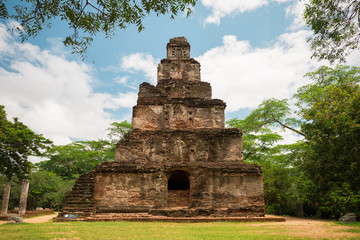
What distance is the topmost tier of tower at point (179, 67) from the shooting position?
20.7 m

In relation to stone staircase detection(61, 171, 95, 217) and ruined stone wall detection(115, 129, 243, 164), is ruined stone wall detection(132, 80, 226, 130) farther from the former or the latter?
stone staircase detection(61, 171, 95, 217)

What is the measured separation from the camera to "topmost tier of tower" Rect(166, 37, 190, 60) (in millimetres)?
21812

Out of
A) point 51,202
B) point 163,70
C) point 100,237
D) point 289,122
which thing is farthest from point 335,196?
point 51,202

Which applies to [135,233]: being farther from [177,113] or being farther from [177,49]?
[177,49]

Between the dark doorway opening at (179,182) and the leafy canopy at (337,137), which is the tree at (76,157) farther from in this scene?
the leafy canopy at (337,137)

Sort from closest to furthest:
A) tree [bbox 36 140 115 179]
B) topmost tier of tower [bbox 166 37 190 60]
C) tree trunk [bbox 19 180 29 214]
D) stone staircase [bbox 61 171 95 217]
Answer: stone staircase [bbox 61 171 95 217] → tree trunk [bbox 19 180 29 214] → topmost tier of tower [bbox 166 37 190 60] → tree [bbox 36 140 115 179]

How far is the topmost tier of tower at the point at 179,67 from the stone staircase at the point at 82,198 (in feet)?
32.6

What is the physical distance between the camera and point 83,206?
12.6 meters

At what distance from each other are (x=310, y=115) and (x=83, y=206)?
12.6 meters

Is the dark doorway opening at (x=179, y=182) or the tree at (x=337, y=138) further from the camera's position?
the dark doorway opening at (x=179, y=182)

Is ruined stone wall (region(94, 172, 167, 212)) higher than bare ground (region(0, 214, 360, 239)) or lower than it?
higher

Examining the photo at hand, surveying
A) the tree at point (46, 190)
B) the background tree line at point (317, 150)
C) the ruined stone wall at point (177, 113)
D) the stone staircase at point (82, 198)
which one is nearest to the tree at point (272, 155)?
the background tree line at point (317, 150)

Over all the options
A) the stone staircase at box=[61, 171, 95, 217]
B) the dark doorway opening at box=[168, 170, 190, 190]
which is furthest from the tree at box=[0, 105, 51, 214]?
the dark doorway opening at box=[168, 170, 190, 190]

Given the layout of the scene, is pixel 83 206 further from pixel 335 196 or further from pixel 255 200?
pixel 335 196
